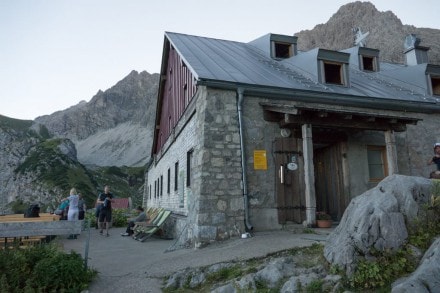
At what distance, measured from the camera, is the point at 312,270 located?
182 inches

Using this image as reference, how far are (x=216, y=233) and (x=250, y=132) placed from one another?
2745 mm

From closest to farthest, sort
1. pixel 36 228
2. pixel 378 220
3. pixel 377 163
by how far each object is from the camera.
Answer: pixel 378 220 < pixel 36 228 < pixel 377 163

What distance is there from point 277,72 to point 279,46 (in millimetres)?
3284

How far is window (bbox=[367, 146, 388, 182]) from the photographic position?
10078 mm

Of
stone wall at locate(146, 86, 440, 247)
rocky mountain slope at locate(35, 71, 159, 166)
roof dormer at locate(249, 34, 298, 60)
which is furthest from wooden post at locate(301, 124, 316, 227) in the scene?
rocky mountain slope at locate(35, 71, 159, 166)

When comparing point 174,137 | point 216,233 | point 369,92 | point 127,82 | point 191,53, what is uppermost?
point 127,82

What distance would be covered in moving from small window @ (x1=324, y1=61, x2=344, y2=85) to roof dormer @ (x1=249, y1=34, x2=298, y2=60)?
1906 mm

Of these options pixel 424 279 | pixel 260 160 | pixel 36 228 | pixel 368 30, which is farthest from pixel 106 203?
pixel 368 30

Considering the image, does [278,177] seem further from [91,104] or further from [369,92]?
[91,104]

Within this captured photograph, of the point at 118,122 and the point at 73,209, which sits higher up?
the point at 118,122

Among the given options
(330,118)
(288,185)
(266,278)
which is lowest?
(266,278)

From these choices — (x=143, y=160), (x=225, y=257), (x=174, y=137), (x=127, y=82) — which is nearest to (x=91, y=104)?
(x=127, y=82)

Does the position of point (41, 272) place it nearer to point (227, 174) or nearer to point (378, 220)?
point (227, 174)

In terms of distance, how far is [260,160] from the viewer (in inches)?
336
